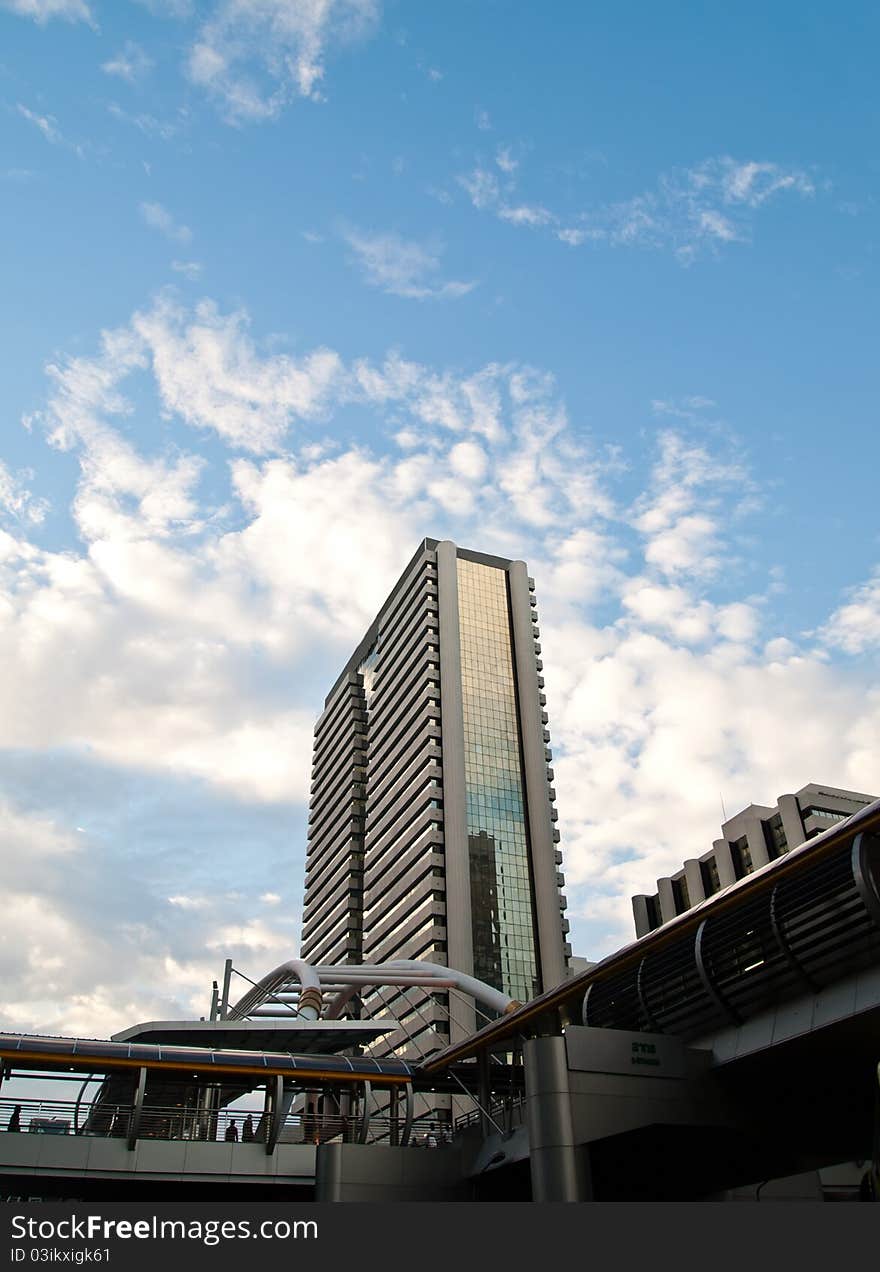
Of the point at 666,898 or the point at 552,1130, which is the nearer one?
the point at 552,1130

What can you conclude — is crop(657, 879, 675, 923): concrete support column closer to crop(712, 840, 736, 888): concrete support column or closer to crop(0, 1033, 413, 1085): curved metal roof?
crop(712, 840, 736, 888): concrete support column

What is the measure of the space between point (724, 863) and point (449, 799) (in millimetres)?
35840

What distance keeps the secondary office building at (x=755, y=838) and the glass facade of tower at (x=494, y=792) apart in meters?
17.4

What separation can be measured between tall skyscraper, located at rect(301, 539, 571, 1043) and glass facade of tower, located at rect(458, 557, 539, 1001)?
0.16 metres

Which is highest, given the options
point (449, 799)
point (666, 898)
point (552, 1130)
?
point (449, 799)

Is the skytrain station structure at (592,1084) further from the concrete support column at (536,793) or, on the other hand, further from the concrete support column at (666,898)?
the concrete support column at (536,793)

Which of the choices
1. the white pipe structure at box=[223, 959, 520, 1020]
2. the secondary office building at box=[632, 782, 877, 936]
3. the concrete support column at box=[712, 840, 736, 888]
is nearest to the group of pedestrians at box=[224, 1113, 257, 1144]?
the white pipe structure at box=[223, 959, 520, 1020]

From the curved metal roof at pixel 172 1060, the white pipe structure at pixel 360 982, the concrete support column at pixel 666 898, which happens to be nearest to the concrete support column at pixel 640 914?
the concrete support column at pixel 666 898

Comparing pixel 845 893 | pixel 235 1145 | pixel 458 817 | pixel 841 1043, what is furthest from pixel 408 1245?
pixel 458 817

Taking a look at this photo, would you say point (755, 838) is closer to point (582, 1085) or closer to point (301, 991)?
point (301, 991)

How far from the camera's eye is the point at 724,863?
93.6 metres

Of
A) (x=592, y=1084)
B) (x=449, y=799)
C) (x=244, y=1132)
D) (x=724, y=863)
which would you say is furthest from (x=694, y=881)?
(x=592, y=1084)

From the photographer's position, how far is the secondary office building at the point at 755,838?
88.2 m

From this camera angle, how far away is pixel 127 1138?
34531 millimetres
